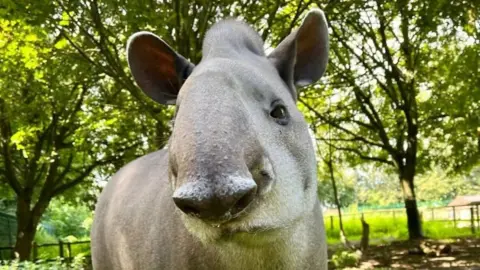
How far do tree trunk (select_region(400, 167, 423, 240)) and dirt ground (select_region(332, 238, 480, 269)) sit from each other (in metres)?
2.26

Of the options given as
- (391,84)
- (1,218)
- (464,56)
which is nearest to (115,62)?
(464,56)

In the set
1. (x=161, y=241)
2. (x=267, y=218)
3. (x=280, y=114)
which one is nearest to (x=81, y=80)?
(x=161, y=241)

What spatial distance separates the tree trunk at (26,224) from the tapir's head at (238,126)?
17386 millimetres

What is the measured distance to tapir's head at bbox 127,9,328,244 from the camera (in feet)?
6.30

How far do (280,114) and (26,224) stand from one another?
60.1 ft

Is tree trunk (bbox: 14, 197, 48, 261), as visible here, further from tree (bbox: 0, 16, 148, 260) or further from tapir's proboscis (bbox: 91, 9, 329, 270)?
tapir's proboscis (bbox: 91, 9, 329, 270)

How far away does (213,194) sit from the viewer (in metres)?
1.86

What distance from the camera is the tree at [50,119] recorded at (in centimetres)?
1085

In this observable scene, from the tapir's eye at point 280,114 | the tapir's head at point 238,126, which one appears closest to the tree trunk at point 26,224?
the tapir's head at point 238,126

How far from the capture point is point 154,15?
338 inches

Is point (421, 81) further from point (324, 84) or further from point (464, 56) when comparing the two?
point (464, 56)

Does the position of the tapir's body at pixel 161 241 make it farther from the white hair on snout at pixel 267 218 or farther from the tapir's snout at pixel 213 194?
the tapir's snout at pixel 213 194

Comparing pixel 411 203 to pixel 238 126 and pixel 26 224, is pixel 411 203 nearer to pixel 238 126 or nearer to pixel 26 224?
pixel 26 224

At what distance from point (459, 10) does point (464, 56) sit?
1.96 m
